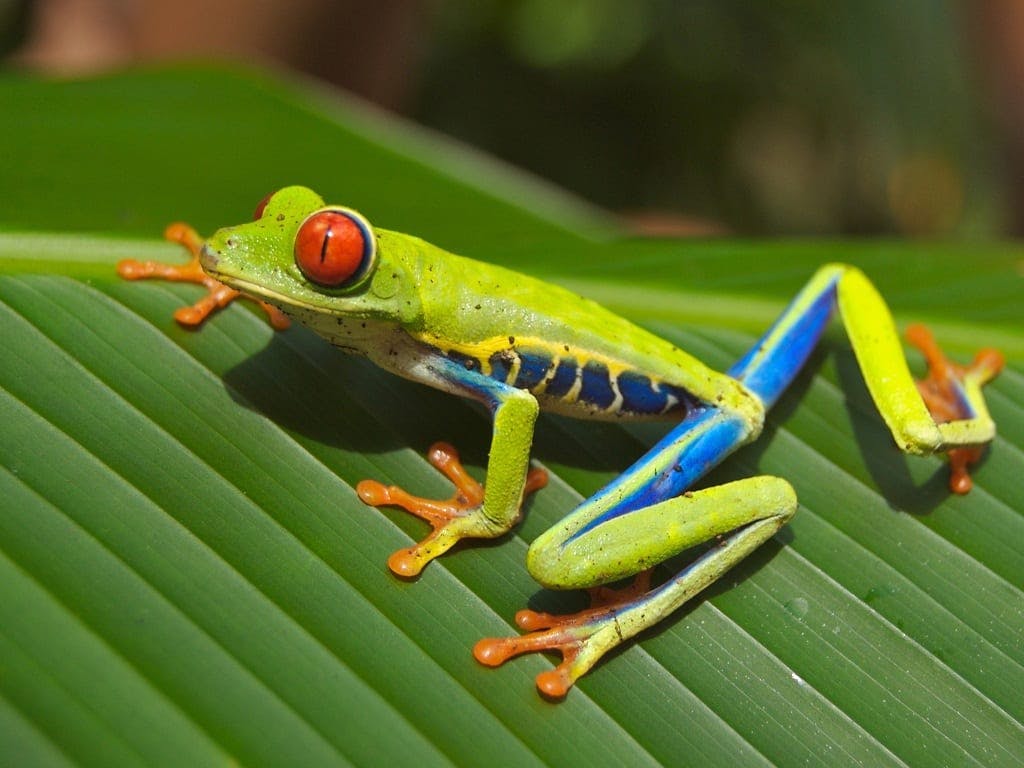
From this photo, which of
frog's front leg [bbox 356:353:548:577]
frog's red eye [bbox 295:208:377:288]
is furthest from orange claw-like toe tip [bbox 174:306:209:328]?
frog's front leg [bbox 356:353:548:577]

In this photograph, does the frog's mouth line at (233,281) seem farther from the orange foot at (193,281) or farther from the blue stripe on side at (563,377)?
the blue stripe on side at (563,377)

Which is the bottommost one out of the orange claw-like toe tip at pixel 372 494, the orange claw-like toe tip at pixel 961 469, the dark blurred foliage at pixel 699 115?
the dark blurred foliage at pixel 699 115

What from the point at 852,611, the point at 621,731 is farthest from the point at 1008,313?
the point at 621,731

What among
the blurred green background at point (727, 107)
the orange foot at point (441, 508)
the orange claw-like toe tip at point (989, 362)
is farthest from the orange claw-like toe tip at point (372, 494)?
the blurred green background at point (727, 107)

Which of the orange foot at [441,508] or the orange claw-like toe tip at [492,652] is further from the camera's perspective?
the orange foot at [441,508]

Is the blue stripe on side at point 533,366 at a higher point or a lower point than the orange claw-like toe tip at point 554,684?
higher

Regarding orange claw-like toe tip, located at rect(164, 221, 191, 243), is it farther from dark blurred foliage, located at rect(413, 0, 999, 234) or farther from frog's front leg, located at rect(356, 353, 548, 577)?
dark blurred foliage, located at rect(413, 0, 999, 234)

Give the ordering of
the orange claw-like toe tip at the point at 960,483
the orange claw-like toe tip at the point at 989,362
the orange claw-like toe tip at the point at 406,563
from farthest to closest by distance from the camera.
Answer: the orange claw-like toe tip at the point at 989,362
the orange claw-like toe tip at the point at 960,483
the orange claw-like toe tip at the point at 406,563

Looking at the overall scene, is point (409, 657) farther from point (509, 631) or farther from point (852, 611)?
point (852, 611)
